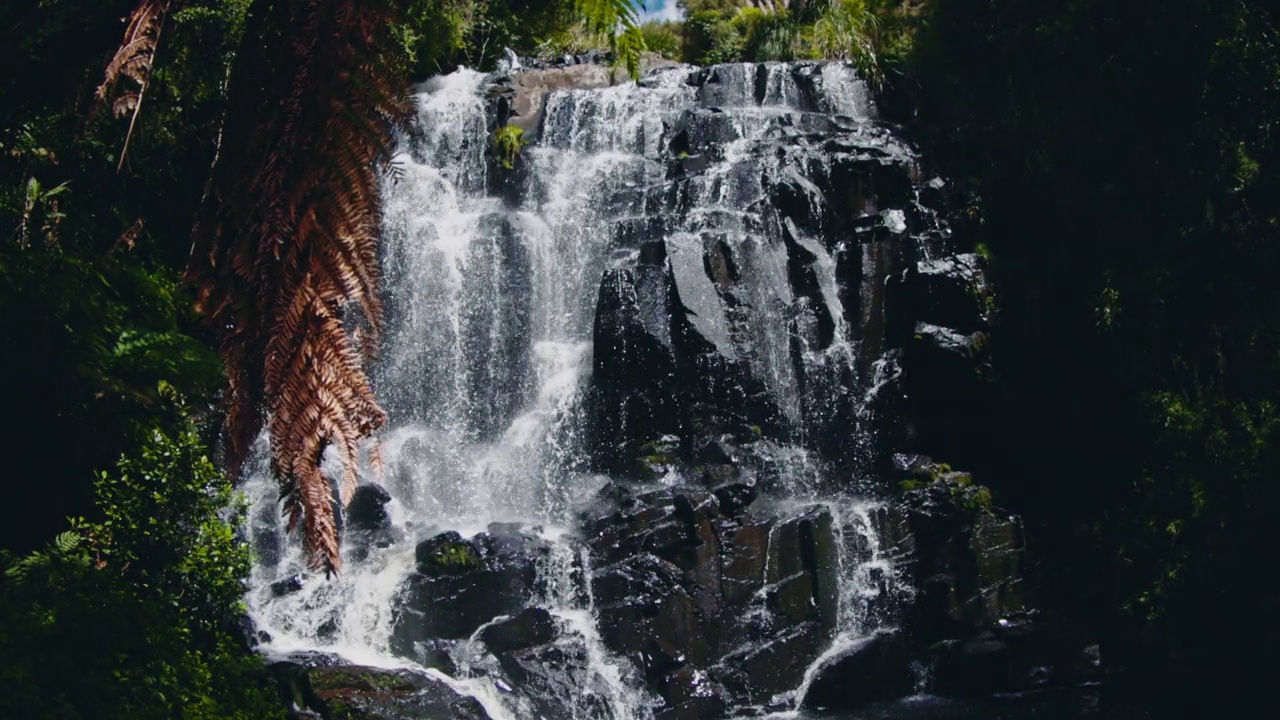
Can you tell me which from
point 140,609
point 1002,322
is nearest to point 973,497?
point 1002,322

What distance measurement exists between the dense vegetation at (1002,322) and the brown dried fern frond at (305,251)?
0.87 meters

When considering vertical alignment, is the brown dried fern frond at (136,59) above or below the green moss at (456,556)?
above

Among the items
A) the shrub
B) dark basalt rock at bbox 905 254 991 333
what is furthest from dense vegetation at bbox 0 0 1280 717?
dark basalt rock at bbox 905 254 991 333

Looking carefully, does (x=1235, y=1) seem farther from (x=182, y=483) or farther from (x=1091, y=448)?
(x=182, y=483)

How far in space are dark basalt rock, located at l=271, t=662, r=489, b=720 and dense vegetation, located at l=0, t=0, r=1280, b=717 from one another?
79 centimetres

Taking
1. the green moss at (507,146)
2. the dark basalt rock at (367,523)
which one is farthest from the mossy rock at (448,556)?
the green moss at (507,146)

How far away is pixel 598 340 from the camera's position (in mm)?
12328

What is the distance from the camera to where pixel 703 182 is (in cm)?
1363

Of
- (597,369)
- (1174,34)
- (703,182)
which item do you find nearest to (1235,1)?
(1174,34)

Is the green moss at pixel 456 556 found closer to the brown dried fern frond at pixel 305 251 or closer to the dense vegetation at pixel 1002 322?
the dense vegetation at pixel 1002 322

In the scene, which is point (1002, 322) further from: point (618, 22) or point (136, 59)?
point (136, 59)

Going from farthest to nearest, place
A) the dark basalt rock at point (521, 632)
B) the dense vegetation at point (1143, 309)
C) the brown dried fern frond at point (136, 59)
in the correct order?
the dense vegetation at point (1143, 309), the dark basalt rock at point (521, 632), the brown dried fern frond at point (136, 59)

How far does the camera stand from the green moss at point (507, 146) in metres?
14.9

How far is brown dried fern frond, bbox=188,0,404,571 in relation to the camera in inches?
67.9
